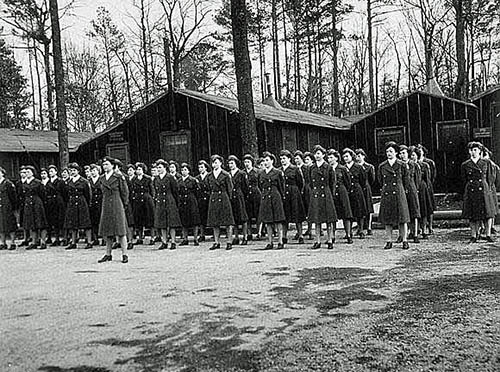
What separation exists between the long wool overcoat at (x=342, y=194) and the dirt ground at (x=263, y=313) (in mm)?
1604

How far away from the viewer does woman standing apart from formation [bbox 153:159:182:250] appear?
12805 millimetres

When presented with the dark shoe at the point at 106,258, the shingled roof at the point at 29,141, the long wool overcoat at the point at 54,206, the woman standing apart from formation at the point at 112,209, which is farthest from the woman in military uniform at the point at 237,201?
the shingled roof at the point at 29,141

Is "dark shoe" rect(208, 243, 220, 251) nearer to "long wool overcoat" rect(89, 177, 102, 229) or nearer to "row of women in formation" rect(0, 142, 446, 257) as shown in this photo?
"row of women in formation" rect(0, 142, 446, 257)

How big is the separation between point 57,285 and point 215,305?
3068 mm

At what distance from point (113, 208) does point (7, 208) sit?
4.66 meters

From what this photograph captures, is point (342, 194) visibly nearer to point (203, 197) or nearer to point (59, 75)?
point (203, 197)

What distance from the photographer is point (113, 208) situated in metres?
10.7

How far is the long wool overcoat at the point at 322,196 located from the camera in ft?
37.1

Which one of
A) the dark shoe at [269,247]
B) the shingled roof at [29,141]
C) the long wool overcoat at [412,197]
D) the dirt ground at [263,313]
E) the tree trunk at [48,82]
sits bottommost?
the dirt ground at [263,313]

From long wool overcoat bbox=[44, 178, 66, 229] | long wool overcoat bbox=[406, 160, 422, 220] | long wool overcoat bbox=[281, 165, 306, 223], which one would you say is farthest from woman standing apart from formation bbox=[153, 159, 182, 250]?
long wool overcoat bbox=[406, 160, 422, 220]

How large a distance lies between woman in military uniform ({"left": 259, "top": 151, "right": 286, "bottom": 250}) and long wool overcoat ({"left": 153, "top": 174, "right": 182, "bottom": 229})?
2052 millimetres

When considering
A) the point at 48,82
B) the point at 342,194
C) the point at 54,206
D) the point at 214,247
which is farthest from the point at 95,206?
the point at 48,82

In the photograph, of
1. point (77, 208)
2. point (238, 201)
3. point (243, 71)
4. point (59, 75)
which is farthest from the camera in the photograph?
point (59, 75)

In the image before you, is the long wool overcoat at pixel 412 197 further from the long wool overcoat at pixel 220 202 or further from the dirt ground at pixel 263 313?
the long wool overcoat at pixel 220 202
